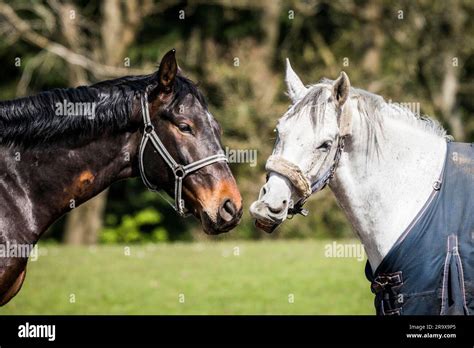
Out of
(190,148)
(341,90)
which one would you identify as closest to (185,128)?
(190,148)

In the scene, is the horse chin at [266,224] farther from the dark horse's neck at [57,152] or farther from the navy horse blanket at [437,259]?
the dark horse's neck at [57,152]

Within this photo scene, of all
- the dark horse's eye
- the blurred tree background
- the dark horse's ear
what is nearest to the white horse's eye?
the dark horse's eye

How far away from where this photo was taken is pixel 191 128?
4.83 m

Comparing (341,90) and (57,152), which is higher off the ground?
(341,90)

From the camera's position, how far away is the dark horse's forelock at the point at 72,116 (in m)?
4.71

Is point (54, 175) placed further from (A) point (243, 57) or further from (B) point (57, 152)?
(A) point (243, 57)

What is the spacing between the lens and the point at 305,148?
4.66 meters

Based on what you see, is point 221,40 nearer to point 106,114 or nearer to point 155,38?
point 155,38

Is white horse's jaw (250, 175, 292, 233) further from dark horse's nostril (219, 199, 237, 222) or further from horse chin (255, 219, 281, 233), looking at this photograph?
dark horse's nostril (219, 199, 237, 222)

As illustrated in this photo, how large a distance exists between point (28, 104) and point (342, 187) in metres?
1.96

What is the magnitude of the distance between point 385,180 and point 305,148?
1.77ft

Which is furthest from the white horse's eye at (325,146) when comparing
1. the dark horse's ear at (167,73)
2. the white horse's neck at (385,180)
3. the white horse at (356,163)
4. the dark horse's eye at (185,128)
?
the dark horse's ear at (167,73)

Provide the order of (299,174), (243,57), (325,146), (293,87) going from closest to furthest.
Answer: (299,174) < (325,146) < (293,87) < (243,57)
